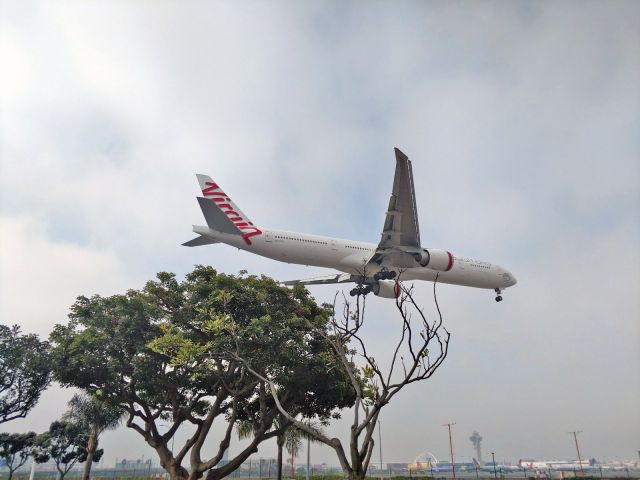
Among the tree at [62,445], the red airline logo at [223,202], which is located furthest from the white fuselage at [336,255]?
the tree at [62,445]

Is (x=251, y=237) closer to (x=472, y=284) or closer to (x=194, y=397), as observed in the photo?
(x=194, y=397)

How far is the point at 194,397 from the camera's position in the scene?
1116 inches

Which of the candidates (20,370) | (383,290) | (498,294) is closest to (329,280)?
(383,290)

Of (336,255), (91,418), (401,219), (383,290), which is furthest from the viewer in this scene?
(383,290)

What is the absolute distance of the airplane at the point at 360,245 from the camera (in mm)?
27844

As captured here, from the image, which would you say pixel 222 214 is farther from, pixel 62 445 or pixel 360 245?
pixel 62 445

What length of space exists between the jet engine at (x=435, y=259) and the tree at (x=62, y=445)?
32.8m

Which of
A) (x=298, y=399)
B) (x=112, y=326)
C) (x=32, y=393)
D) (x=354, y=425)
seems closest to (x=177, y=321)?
(x=112, y=326)

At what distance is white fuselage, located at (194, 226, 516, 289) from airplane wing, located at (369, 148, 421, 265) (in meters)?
2.14

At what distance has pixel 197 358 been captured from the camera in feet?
80.5

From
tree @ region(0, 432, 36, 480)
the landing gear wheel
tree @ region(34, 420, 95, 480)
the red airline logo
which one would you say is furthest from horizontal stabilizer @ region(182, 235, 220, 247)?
tree @ region(0, 432, 36, 480)

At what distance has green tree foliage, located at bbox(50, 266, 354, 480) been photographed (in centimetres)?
2555

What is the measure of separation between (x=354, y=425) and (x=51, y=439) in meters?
40.7

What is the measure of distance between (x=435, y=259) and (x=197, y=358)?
56.3ft
